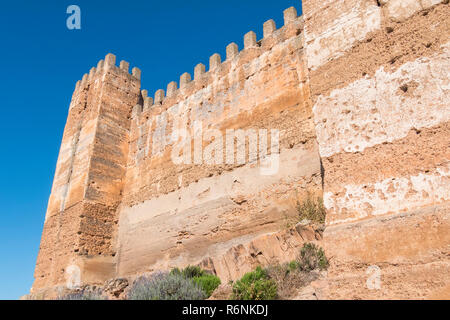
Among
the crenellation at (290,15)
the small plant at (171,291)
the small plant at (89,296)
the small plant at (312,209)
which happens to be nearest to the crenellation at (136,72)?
the crenellation at (290,15)

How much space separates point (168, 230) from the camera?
379 inches

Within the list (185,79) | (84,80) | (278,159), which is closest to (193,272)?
(278,159)

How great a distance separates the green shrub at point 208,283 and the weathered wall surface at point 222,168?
34cm

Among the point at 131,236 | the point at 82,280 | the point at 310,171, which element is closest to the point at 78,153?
the point at 131,236

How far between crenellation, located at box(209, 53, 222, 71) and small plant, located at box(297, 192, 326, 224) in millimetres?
5014

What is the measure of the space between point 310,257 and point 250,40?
6.55 meters

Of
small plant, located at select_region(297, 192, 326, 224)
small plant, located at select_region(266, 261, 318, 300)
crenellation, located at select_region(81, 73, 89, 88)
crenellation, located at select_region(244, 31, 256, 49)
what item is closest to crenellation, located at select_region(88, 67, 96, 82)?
crenellation, located at select_region(81, 73, 89, 88)

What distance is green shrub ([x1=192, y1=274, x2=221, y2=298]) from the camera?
5463 millimetres

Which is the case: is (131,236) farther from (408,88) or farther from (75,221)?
(408,88)

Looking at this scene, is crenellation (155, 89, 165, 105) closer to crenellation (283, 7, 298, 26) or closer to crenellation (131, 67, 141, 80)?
crenellation (131, 67, 141, 80)
